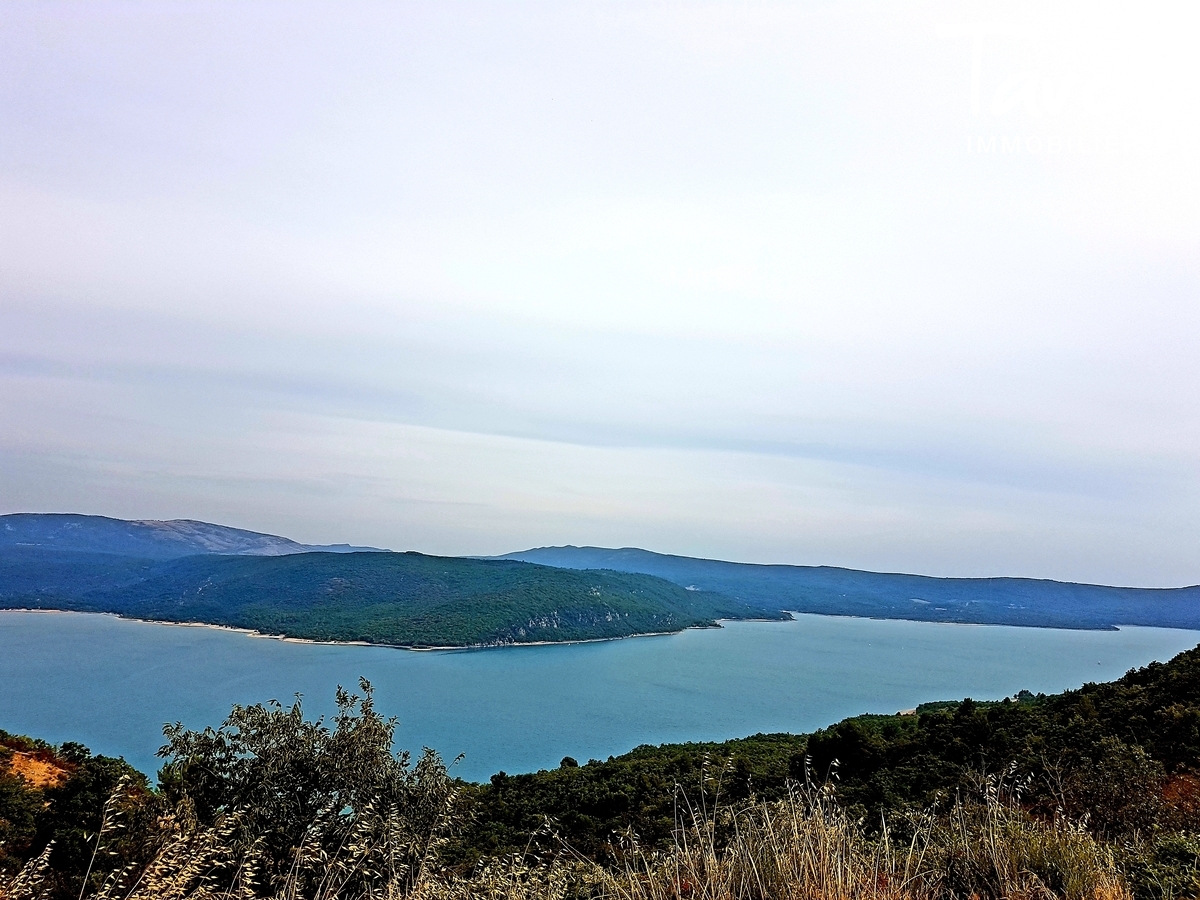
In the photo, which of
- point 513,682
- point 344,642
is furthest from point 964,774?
point 344,642

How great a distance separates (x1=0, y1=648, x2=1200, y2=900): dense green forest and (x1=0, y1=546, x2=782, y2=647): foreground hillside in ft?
314

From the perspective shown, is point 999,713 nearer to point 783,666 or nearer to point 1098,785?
point 1098,785

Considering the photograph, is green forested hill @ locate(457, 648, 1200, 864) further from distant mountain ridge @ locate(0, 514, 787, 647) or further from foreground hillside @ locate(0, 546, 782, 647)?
distant mountain ridge @ locate(0, 514, 787, 647)

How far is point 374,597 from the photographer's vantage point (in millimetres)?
132125

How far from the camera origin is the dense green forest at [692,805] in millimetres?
3721

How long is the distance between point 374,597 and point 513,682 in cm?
6165

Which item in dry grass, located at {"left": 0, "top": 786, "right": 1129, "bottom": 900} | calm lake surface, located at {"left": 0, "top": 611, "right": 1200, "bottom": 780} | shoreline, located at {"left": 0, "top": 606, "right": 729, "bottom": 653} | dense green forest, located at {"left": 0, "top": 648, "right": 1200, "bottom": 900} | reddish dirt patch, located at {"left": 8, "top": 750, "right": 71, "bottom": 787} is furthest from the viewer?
shoreline, located at {"left": 0, "top": 606, "right": 729, "bottom": 653}

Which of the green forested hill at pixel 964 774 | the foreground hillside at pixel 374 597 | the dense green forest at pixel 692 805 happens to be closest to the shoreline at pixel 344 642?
the foreground hillside at pixel 374 597

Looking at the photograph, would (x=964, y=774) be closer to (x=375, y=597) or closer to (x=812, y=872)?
(x=812, y=872)

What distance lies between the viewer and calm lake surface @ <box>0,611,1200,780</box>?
57.2m

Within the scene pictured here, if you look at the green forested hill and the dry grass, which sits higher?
the dry grass

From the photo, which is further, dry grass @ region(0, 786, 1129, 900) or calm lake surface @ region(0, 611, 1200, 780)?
calm lake surface @ region(0, 611, 1200, 780)

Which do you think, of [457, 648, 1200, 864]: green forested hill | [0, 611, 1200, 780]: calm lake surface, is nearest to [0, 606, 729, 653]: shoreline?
[0, 611, 1200, 780]: calm lake surface

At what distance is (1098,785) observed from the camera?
6.67m
